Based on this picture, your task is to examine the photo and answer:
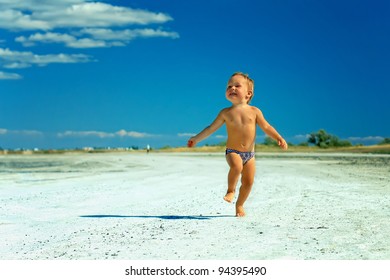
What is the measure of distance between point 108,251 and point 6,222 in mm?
2786

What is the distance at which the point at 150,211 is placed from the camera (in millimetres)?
9047

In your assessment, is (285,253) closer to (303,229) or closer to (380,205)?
(303,229)

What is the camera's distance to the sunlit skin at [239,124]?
657 cm

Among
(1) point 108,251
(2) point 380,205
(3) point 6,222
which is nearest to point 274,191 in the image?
(2) point 380,205

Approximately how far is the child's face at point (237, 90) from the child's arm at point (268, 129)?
0.87ft

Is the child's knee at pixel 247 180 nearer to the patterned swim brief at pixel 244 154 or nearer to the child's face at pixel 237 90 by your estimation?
the patterned swim brief at pixel 244 154

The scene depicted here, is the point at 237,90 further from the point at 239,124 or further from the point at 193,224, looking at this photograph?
the point at 193,224

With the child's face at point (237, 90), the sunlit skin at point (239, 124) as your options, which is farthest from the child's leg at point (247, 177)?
the child's face at point (237, 90)

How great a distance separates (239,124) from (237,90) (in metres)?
0.37

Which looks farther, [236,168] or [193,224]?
[193,224]

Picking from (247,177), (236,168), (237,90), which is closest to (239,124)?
(237,90)

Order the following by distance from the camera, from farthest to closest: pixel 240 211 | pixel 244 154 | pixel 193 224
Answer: pixel 240 211, pixel 193 224, pixel 244 154

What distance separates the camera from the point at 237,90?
655cm

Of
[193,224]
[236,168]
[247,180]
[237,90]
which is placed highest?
[237,90]
